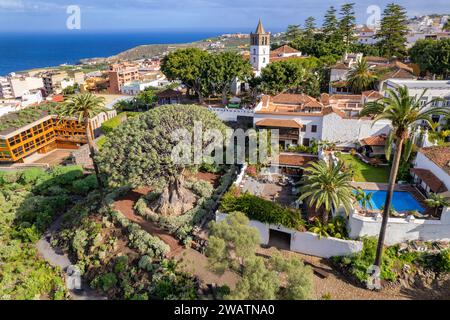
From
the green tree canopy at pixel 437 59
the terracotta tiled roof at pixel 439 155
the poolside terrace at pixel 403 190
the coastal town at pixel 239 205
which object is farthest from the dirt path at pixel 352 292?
the green tree canopy at pixel 437 59

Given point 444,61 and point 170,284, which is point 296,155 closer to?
point 170,284

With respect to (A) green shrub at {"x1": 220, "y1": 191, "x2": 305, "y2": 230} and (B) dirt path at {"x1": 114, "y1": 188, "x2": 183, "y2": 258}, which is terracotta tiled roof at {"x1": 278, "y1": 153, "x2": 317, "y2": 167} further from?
(B) dirt path at {"x1": 114, "y1": 188, "x2": 183, "y2": 258}

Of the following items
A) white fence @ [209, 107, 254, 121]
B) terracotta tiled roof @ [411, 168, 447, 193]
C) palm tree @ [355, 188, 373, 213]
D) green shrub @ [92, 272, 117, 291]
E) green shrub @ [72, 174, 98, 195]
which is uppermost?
white fence @ [209, 107, 254, 121]

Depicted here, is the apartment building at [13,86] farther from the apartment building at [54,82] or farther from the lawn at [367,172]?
the lawn at [367,172]

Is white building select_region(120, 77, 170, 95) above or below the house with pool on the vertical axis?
above

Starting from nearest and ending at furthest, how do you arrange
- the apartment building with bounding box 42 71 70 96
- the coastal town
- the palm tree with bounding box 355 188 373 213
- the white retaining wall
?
the coastal town, the white retaining wall, the palm tree with bounding box 355 188 373 213, the apartment building with bounding box 42 71 70 96

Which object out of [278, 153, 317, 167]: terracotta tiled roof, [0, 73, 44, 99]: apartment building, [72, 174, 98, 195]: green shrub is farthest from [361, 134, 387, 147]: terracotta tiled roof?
[0, 73, 44, 99]: apartment building
